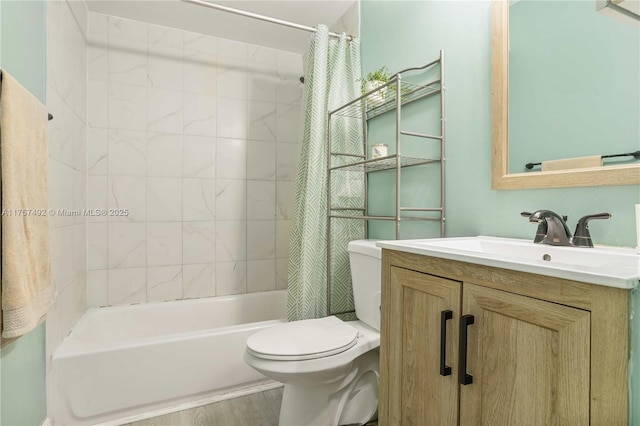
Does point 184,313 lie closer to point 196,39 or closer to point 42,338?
point 42,338

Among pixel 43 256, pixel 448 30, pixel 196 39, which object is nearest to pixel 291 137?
pixel 196 39

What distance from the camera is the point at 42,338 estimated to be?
4.61 ft

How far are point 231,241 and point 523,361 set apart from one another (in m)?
2.22

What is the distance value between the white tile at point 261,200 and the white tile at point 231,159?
124 mm

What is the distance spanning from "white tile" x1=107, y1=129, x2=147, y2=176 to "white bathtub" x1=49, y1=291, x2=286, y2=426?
37.2 inches

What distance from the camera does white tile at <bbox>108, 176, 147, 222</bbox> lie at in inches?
90.4

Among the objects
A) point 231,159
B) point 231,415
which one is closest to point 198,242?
point 231,159

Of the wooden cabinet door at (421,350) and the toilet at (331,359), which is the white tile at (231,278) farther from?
the wooden cabinet door at (421,350)

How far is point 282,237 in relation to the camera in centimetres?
281

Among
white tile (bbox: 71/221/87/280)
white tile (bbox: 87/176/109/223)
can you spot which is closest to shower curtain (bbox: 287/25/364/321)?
white tile (bbox: 71/221/87/280)

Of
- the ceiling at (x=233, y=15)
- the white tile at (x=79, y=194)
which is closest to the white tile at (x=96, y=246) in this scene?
the white tile at (x=79, y=194)

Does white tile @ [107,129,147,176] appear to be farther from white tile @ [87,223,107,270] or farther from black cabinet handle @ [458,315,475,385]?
black cabinet handle @ [458,315,475,385]

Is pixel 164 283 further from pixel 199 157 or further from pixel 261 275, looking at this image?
pixel 199 157

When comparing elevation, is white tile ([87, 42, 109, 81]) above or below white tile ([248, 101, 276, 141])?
above
